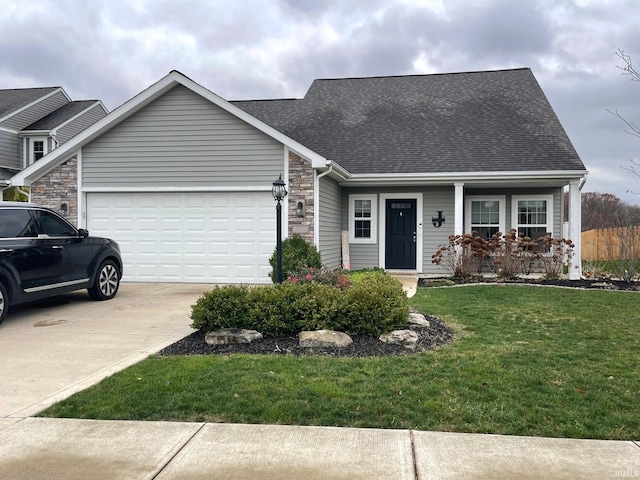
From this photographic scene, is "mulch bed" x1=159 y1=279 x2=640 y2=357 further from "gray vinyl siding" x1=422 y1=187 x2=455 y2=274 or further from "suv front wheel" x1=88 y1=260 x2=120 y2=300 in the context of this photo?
"gray vinyl siding" x1=422 y1=187 x2=455 y2=274

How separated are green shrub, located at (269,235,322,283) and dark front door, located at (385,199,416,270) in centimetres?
412

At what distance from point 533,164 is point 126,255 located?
10338mm

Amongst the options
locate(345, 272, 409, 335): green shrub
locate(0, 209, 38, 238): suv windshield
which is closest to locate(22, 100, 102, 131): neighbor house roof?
locate(0, 209, 38, 238): suv windshield

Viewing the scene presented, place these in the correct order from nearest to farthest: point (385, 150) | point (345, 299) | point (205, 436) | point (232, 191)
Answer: point (205, 436), point (345, 299), point (232, 191), point (385, 150)

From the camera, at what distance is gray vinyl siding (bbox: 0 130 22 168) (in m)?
22.2

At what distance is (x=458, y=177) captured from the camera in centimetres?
1334

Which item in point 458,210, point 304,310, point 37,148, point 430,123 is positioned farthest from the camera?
point 37,148

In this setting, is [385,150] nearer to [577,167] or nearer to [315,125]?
[315,125]

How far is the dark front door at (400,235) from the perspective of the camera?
1491 cm

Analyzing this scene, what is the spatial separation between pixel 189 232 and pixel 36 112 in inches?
647

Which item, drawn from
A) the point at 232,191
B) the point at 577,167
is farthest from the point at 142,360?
the point at 577,167

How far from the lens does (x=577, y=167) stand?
499 inches

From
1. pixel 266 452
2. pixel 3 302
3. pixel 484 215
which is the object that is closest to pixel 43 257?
pixel 3 302

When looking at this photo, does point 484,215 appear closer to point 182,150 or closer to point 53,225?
point 182,150
